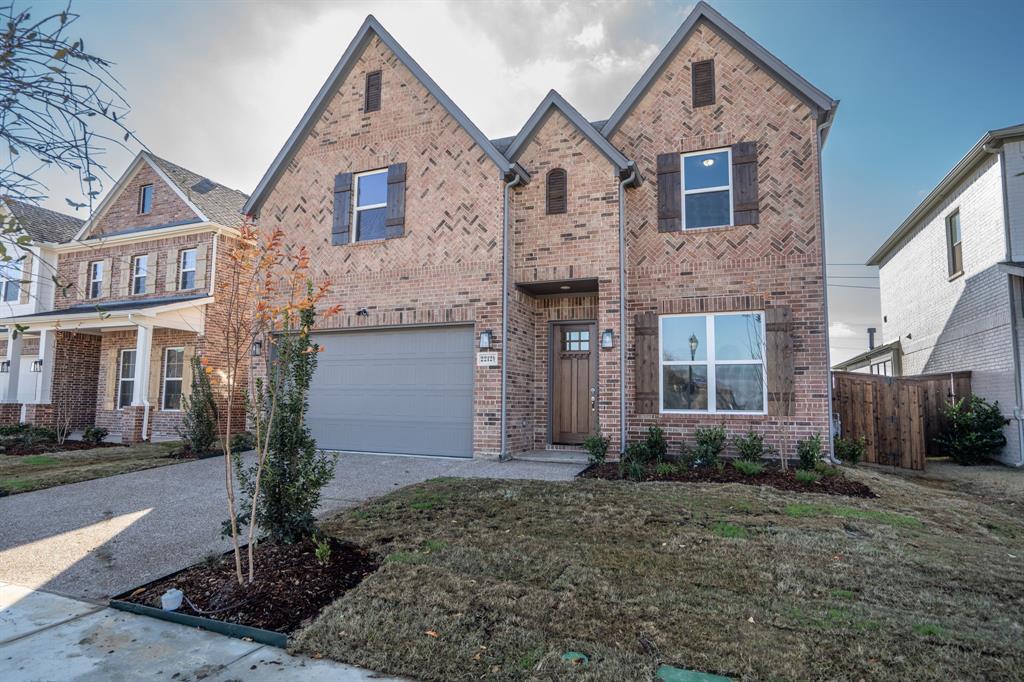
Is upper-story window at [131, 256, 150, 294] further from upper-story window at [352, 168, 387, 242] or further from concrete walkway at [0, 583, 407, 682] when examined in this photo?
concrete walkway at [0, 583, 407, 682]

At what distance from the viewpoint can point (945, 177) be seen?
13297 millimetres

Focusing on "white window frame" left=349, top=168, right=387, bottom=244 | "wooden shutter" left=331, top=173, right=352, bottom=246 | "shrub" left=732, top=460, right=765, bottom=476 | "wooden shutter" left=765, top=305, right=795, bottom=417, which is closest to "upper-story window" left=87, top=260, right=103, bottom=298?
"wooden shutter" left=331, top=173, right=352, bottom=246

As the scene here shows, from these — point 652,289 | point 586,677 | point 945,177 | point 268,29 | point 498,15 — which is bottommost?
point 586,677

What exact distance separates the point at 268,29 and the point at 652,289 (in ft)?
22.7

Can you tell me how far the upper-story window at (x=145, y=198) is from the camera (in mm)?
16641

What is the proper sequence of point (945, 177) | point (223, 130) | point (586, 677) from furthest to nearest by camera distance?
point (945, 177), point (223, 130), point (586, 677)

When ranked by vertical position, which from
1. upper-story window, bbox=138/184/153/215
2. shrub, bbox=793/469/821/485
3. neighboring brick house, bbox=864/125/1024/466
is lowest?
shrub, bbox=793/469/821/485

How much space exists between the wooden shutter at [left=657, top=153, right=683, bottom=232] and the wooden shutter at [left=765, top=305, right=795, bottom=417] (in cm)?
231

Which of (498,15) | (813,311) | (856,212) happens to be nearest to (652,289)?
(813,311)

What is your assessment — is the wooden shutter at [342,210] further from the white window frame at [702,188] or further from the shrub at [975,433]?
the shrub at [975,433]

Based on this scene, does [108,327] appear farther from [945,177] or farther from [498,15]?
[945,177]

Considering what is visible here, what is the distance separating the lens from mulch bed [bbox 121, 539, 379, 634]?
11.6 ft

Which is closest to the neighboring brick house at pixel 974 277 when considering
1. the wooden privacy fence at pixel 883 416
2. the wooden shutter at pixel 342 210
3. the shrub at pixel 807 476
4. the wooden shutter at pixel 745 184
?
the wooden privacy fence at pixel 883 416

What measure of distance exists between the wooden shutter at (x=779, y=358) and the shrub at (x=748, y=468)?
1.48 m
